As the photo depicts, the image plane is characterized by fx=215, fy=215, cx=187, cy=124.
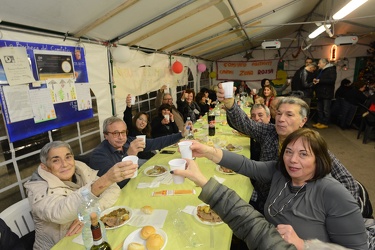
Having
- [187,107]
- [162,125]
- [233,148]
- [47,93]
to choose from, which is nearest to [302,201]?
[233,148]

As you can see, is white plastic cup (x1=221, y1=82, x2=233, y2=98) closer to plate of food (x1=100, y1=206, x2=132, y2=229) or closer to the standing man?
plate of food (x1=100, y1=206, x2=132, y2=229)

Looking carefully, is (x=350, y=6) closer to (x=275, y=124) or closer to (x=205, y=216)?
(x=275, y=124)

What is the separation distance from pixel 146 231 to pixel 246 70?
40.0 feet

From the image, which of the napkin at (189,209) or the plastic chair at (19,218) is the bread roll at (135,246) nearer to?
the napkin at (189,209)

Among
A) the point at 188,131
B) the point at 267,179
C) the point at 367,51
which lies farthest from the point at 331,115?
the point at 267,179

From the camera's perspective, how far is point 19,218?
1876 mm

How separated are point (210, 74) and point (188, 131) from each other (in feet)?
31.0

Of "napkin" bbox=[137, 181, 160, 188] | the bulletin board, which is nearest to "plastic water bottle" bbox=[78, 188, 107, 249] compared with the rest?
"napkin" bbox=[137, 181, 160, 188]

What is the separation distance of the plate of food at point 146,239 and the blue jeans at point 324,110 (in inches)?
323

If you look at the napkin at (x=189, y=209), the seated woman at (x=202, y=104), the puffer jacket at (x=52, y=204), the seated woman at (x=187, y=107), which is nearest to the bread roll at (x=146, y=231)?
the napkin at (x=189, y=209)

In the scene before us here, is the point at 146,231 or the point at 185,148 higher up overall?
the point at 185,148

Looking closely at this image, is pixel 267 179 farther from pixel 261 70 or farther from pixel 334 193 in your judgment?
pixel 261 70

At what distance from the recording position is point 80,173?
1.96 meters

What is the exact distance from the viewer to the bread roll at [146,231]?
1.30 m
